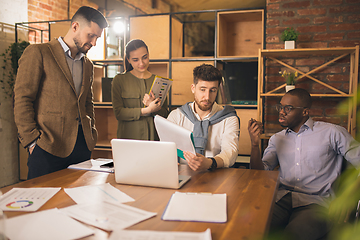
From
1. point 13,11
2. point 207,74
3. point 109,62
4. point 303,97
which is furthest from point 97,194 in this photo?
point 13,11

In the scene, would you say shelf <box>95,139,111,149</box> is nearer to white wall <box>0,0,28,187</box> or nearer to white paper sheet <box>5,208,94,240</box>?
white wall <box>0,0,28,187</box>

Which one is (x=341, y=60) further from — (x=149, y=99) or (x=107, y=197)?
(x=107, y=197)

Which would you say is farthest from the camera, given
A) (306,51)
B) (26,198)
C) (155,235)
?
(306,51)

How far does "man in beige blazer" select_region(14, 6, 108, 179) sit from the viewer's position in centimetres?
167

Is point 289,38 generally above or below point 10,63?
above

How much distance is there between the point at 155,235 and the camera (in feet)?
2.56

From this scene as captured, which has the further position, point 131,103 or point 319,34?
point 319,34

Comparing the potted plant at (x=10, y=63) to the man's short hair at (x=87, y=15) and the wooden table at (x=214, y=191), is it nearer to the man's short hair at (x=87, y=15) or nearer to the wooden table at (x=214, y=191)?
the man's short hair at (x=87, y=15)

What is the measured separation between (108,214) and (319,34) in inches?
109

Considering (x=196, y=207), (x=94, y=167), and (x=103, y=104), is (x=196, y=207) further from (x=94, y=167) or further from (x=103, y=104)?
(x=103, y=104)

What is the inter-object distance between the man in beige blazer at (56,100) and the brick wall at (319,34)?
1.85 metres

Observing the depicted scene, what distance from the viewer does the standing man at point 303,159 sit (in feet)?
4.99

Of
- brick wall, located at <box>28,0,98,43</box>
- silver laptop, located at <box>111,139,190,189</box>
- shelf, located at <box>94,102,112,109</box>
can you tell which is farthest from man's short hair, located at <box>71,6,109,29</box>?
brick wall, located at <box>28,0,98,43</box>

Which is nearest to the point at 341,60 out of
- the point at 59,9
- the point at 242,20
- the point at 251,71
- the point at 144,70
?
the point at 251,71
